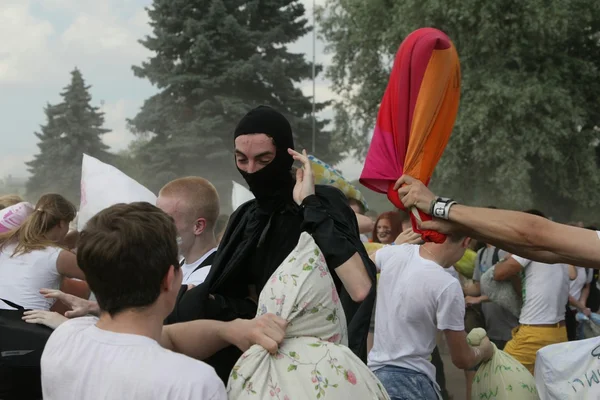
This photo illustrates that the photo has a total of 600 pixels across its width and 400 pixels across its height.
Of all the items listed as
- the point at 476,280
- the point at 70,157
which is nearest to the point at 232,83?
the point at 70,157

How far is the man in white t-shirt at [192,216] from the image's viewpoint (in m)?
3.65

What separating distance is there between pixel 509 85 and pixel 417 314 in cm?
2048

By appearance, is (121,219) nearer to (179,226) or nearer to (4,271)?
(179,226)

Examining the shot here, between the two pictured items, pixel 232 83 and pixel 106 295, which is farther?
pixel 232 83

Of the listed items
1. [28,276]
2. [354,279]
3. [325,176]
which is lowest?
[28,276]

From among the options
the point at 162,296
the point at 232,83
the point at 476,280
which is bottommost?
the point at 476,280

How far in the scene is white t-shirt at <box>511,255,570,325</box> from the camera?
6.04 meters

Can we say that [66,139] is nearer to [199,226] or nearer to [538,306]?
[538,306]

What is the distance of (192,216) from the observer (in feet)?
12.0

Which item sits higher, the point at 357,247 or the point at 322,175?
the point at 322,175

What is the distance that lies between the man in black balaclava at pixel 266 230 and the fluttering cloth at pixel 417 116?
0.21 metres

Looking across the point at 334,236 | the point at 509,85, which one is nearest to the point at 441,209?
the point at 334,236

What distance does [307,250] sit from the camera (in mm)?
2260

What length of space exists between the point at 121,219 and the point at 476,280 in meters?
5.81
